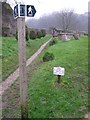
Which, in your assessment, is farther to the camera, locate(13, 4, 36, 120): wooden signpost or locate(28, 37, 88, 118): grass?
locate(28, 37, 88, 118): grass

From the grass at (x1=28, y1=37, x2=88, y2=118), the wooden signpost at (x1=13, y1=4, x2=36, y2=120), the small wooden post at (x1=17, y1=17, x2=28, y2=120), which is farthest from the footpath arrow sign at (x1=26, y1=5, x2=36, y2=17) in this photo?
the grass at (x1=28, y1=37, x2=88, y2=118)

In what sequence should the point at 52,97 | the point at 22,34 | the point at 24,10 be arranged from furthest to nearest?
the point at 52,97 < the point at 22,34 < the point at 24,10

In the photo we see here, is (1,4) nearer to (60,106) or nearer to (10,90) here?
(10,90)

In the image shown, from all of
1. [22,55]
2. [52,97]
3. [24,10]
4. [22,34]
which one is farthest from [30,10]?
[52,97]

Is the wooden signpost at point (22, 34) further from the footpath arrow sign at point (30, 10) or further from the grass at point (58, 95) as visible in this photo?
the grass at point (58, 95)

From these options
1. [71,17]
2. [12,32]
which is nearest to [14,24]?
[12,32]

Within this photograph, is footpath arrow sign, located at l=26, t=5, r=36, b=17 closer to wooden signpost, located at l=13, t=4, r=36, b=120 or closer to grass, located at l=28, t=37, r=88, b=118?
wooden signpost, located at l=13, t=4, r=36, b=120

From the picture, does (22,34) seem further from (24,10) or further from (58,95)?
(58,95)

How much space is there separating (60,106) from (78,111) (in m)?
0.47

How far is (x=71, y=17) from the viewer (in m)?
61.9

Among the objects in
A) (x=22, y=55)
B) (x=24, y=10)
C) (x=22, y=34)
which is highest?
(x=24, y=10)

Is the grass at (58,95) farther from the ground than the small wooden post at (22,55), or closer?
closer

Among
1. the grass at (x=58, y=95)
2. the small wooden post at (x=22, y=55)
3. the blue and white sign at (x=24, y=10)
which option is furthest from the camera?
the grass at (x=58, y=95)

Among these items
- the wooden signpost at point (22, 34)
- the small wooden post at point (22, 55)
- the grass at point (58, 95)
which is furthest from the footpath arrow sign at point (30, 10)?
the grass at point (58, 95)
